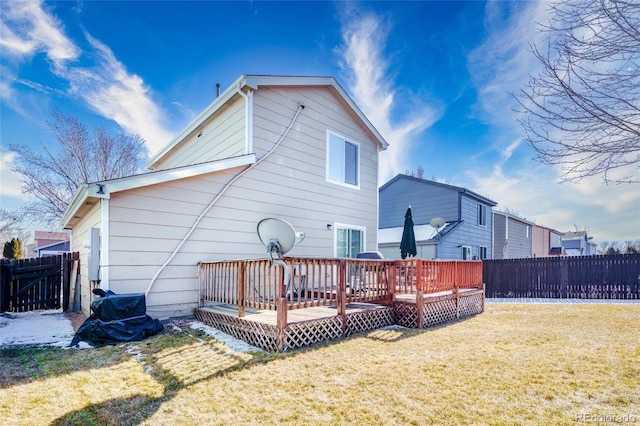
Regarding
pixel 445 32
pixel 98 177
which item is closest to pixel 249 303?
pixel 445 32

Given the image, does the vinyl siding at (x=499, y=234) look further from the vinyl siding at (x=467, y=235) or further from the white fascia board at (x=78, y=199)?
the white fascia board at (x=78, y=199)

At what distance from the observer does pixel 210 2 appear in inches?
337

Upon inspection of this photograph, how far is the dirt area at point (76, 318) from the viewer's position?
255 inches

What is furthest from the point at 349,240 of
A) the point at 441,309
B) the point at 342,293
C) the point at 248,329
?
the point at 248,329

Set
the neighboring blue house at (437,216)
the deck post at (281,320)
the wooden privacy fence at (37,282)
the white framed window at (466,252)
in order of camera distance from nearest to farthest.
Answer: the deck post at (281,320)
the wooden privacy fence at (37,282)
the neighboring blue house at (437,216)
the white framed window at (466,252)

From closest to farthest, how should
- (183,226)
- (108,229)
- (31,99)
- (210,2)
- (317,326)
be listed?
(317,326)
(108,229)
(183,226)
(210,2)
(31,99)

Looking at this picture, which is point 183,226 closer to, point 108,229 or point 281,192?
point 108,229

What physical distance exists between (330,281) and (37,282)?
794 centimetres

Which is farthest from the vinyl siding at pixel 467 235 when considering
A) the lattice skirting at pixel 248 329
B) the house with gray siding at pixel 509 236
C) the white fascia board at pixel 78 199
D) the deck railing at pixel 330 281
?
the white fascia board at pixel 78 199

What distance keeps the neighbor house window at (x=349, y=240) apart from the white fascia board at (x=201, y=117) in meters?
4.78

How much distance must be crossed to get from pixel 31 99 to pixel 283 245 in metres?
15.8

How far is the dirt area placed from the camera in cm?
649

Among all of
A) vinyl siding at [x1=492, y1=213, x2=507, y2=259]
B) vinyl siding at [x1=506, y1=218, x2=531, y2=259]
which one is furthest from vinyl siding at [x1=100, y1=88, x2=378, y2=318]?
vinyl siding at [x1=506, y1=218, x2=531, y2=259]

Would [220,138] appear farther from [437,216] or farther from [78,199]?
[437,216]
